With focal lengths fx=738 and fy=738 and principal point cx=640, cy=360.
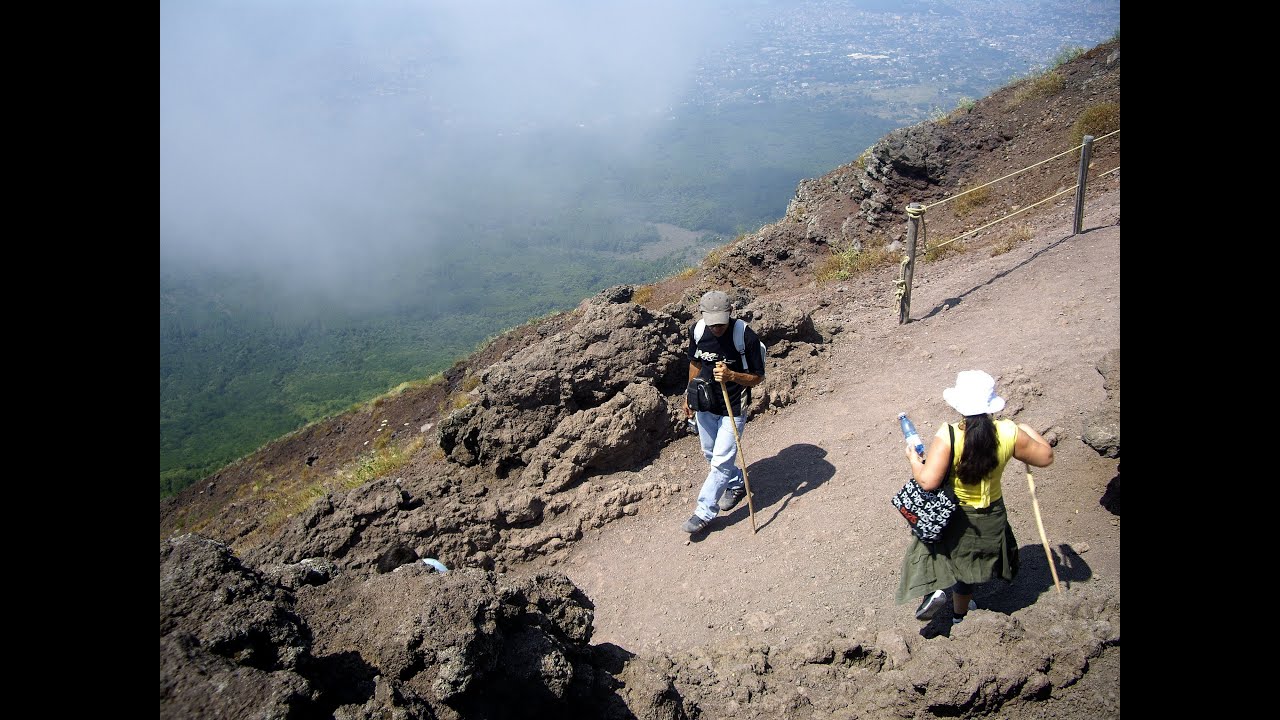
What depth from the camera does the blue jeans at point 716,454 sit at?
20.2ft

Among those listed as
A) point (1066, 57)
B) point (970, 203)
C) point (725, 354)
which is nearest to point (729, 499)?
point (725, 354)

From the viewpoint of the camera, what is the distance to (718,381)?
5.85 meters

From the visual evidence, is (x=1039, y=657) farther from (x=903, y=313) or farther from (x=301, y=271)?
(x=301, y=271)

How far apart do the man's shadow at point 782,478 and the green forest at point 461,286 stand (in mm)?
15498

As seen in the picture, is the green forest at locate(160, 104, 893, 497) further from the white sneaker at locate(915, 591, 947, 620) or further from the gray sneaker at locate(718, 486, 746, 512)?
the white sneaker at locate(915, 591, 947, 620)

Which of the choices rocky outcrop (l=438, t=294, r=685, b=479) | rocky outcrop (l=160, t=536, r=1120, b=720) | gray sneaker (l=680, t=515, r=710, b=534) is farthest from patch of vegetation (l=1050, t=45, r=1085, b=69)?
rocky outcrop (l=160, t=536, r=1120, b=720)

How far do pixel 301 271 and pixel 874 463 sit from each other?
116 metres

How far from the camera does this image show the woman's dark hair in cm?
389

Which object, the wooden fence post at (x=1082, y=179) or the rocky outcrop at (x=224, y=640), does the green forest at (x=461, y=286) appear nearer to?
the rocky outcrop at (x=224, y=640)

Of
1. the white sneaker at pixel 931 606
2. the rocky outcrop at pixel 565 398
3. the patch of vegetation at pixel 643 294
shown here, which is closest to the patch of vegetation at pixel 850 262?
the patch of vegetation at pixel 643 294

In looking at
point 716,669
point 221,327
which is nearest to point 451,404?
point 716,669

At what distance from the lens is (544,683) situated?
11.5ft

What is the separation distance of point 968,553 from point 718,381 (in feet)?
7.41
